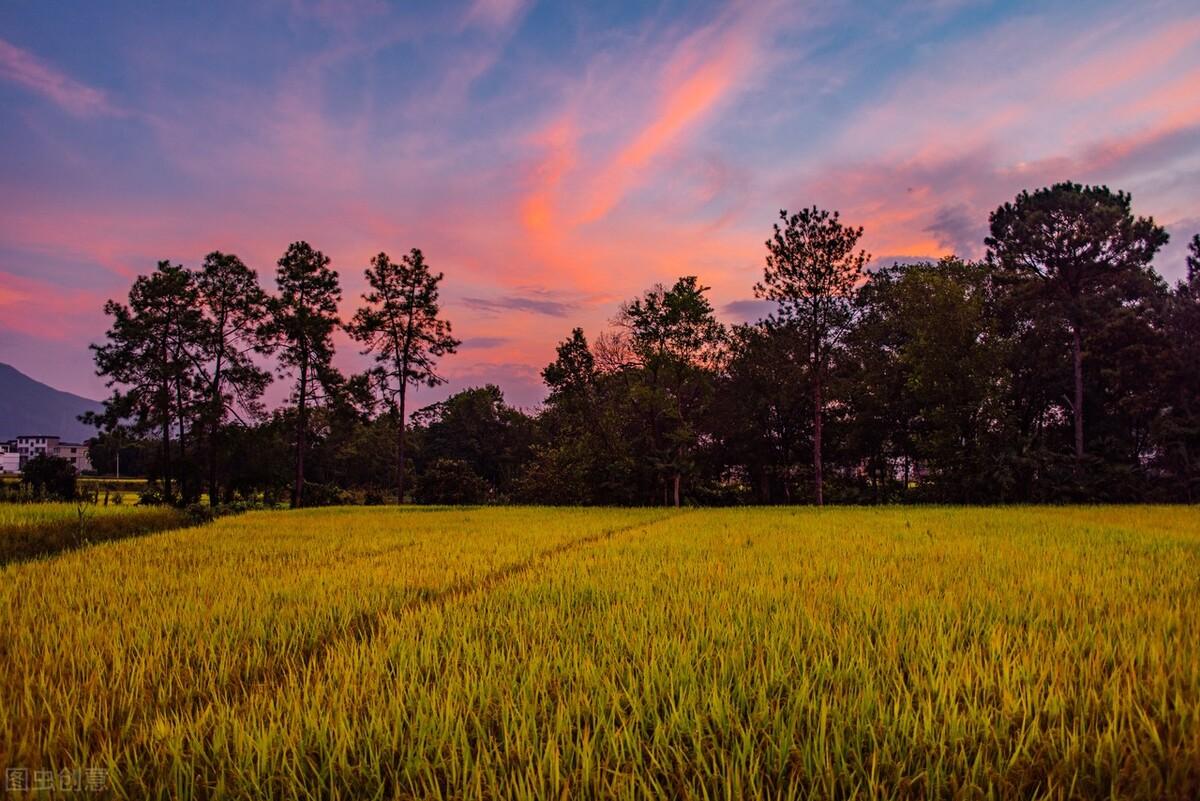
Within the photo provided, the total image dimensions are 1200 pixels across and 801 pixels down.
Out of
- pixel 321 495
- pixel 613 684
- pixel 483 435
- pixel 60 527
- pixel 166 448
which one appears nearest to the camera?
pixel 613 684

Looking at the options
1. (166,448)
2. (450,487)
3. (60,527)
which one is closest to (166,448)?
(166,448)

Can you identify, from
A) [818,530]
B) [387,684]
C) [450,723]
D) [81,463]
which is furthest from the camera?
[81,463]

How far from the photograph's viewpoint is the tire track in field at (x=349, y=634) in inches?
112

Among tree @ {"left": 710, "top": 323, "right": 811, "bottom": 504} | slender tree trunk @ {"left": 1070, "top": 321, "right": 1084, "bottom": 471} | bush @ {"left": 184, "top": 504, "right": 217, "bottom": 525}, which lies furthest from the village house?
slender tree trunk @ {"left": 1070, "top": 321, "right": 1084, "bottom": 471}

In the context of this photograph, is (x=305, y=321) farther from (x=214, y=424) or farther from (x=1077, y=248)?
(x=1077, y=248)

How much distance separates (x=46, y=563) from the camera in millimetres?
7445

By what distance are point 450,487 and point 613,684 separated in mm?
34215

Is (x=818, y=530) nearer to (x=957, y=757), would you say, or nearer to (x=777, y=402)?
(x=957, y=757)

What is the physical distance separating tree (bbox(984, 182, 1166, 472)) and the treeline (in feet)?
0.34

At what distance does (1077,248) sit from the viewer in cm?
2656

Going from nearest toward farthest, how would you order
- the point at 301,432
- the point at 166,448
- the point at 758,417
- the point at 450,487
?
the point at 301,432 → the point at 166,448 → the point at 450,487 → the point at 758,417

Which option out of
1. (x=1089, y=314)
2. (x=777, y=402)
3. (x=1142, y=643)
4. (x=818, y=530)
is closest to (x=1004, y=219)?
(x=1089, y=314)

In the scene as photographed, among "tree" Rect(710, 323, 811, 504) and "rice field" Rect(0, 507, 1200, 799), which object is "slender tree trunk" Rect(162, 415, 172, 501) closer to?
A: "rice field" Rect(0, 507, 1200, 799)

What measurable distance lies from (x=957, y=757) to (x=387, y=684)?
253 cm
